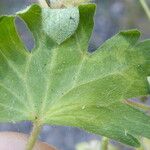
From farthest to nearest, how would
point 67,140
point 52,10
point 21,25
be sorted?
point 67,140 < point 21,25 < point 52,10

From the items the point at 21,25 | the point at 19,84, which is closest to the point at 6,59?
the point at 19,84

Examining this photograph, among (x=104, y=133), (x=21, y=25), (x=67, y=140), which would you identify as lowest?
(x=104, y=133)

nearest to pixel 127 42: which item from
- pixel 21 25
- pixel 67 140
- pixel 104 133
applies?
pixel 104 133

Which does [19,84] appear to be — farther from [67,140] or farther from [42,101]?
[67,140]

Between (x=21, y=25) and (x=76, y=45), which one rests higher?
(x=21, y=25)

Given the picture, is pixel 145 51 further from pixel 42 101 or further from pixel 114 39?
pixel 42 101

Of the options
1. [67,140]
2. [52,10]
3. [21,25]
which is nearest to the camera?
[52,10]

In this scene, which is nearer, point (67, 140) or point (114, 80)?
point (114, 80)
